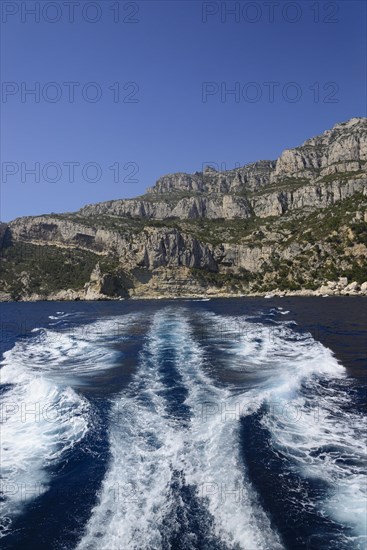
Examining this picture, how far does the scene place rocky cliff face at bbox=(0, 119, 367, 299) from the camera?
407 ft

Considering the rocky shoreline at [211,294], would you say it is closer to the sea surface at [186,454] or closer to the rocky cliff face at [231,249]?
the rocky cliff face at [231,249]

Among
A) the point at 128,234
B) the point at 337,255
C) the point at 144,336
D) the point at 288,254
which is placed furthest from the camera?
the point at 128,234

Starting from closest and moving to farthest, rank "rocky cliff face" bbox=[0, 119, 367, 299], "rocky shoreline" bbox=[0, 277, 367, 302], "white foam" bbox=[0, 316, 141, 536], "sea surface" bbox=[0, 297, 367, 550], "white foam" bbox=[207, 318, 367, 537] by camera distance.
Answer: "sea surface" bbox=[0, 297, 367, 550], "white foam" bbox=[207, 318, 367, 537], "white foam" bbox=[0, 316, 141, 536], "rocky shoreline" bbox=[0, 277, 367, 302], "rocky cliff face" bbox=[0, 119, 367, 299]

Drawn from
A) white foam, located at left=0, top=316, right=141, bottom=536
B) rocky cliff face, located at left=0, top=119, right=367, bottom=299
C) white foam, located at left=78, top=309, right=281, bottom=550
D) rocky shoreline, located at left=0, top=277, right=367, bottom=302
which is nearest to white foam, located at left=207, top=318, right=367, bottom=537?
white foam, located at left=78, top=309, right=281, bottom=550

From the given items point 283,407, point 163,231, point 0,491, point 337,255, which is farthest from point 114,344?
point 163,231

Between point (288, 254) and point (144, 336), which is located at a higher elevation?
point (288, 254)

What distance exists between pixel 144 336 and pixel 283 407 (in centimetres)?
2195

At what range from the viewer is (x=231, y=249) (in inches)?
6260

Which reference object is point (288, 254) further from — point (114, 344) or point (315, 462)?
point (315, 462)

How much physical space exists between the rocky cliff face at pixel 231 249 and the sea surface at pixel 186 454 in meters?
90.4

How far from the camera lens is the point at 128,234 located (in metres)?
178

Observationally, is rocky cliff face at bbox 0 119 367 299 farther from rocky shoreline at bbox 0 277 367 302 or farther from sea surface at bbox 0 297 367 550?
sea surface at bbox 0 297 367 550

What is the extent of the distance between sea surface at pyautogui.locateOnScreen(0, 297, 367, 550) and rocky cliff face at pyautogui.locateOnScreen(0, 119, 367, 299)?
297 feet

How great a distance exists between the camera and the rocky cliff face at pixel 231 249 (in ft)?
407
